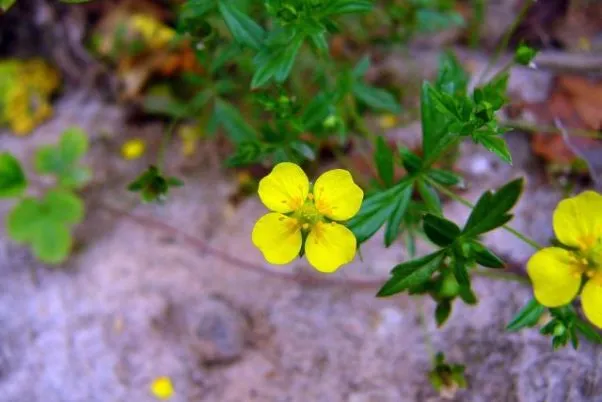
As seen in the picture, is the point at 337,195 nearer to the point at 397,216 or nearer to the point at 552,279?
the point at 397,216

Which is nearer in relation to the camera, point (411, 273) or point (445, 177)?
point (411, 273)

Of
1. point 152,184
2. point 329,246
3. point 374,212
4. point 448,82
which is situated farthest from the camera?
point 152,184

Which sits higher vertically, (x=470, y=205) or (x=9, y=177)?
(x=470, y=205)

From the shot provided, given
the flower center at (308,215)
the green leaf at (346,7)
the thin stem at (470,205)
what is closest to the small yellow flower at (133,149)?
the green leaf at (346,7)

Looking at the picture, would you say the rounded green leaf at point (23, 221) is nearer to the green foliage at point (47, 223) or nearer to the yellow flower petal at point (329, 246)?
the green foliage at point (47, 223)

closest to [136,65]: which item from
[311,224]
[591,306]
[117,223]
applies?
[117,223]

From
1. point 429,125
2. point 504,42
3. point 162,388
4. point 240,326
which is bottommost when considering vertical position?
point 162,388

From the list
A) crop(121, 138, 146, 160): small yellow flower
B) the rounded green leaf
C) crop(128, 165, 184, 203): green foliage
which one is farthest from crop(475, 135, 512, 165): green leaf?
the rounded green leaf

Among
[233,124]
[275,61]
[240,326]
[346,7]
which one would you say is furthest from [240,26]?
[240,326]
